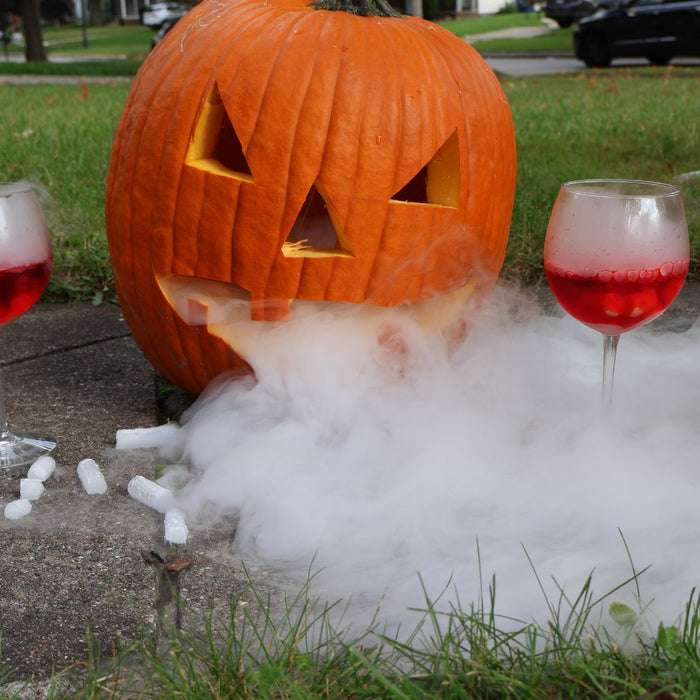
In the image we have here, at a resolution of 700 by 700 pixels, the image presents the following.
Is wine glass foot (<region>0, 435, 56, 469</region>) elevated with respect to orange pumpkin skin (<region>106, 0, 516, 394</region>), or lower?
lower

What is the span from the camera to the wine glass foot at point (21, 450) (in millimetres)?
1990

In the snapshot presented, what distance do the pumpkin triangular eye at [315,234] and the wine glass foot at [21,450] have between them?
725mm

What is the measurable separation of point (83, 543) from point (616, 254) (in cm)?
114

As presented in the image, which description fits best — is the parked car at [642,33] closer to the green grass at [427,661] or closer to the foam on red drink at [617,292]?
the foam on red drink at [617,292]

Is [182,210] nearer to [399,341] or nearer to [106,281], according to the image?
[399,341]

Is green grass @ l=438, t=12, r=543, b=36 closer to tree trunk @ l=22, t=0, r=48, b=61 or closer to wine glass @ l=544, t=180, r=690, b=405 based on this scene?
tree trunk @ l=22, t=0, r=48, b=61

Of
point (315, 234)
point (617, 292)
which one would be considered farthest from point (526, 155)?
point (617, 292)

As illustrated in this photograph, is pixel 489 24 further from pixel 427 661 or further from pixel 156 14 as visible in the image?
pixel 427 661

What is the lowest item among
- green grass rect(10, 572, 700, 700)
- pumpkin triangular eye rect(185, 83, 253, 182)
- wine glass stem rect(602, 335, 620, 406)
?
green grass rect(10, 572, 700, 700)

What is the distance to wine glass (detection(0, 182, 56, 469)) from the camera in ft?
5.98

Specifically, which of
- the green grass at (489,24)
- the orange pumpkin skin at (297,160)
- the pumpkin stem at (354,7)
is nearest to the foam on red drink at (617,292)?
the orange pumpkin skin at (297,160)

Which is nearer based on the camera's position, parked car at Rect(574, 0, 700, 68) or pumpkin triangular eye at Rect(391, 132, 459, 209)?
pumpkin triangular eye at Rect(391, 132, 459, 209)

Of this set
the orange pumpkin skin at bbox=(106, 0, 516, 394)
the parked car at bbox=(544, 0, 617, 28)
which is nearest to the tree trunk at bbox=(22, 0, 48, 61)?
the parked car at bbox=(544, 0, 617, 28)

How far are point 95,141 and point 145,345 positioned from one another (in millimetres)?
3047
